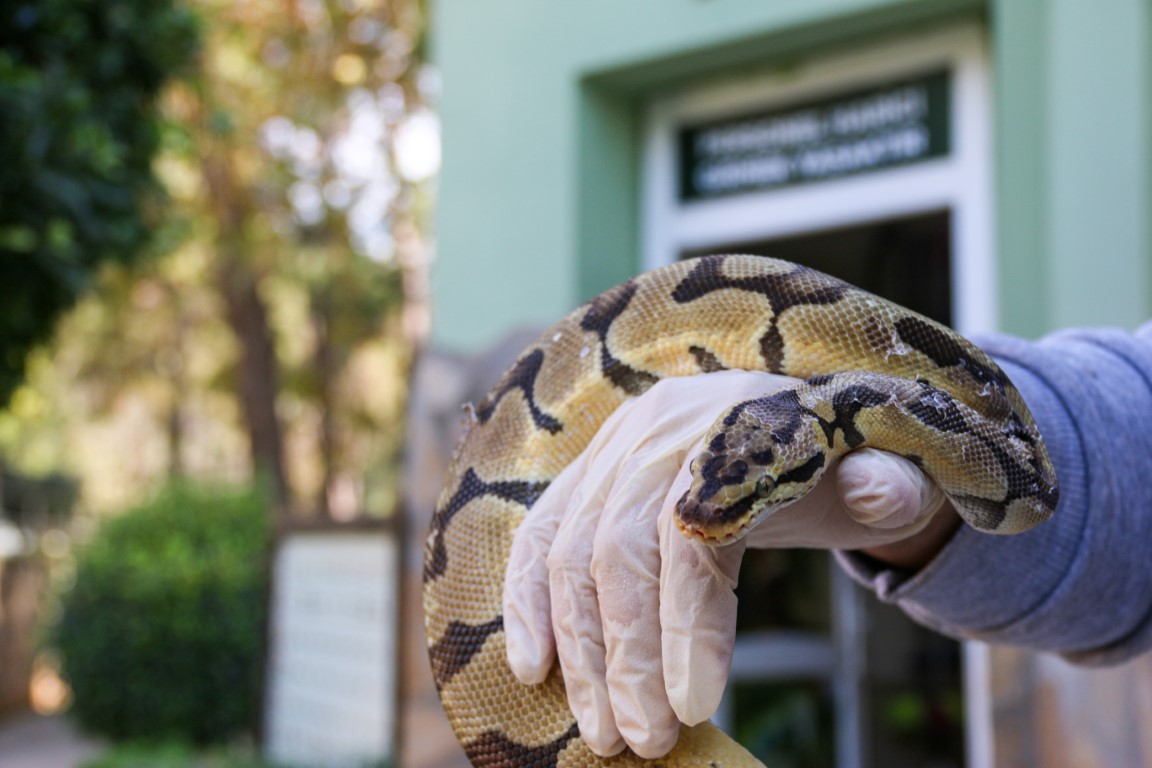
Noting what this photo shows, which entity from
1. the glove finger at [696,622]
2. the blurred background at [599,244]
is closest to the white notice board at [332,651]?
the blurred background at [599,244]

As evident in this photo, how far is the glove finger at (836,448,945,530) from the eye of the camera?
1580mm

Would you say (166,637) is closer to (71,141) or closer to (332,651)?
(332,651)

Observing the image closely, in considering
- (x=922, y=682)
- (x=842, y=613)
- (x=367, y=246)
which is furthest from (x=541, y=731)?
(x=367, y=246)

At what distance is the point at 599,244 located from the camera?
569 centimetres

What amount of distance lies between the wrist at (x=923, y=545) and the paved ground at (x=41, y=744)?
349 inches

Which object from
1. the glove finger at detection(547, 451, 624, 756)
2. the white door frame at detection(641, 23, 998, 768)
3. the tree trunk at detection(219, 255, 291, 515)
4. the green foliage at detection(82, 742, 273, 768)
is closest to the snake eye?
the glove finger at detection(547, 451, 624, 756)

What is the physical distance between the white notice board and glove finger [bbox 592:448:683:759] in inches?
194

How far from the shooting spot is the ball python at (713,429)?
157cm

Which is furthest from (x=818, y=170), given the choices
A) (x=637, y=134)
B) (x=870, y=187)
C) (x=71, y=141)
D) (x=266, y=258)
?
(x=266, y=258)

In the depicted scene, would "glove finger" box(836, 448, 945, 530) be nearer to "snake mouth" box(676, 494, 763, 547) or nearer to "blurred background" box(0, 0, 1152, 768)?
"snake mouth" box(676, 494, 763, 547)

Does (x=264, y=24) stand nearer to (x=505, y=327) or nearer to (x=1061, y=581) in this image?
(x=505, y=327)

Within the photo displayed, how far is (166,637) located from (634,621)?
7573 mm

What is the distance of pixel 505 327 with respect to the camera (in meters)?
5.77

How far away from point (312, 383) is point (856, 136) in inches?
575
